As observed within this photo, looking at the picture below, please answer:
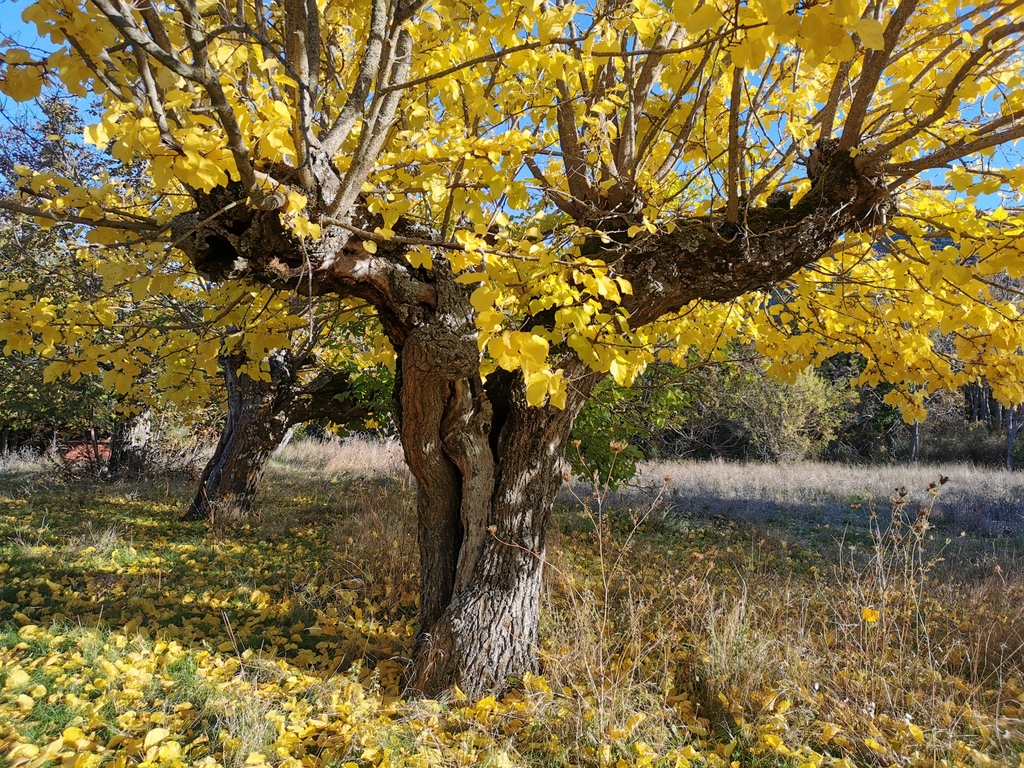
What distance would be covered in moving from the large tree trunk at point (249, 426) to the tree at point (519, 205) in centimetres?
285

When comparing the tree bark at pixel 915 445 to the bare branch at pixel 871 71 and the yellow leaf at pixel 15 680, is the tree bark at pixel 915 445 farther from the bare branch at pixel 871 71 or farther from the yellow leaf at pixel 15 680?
the yellow leaf at pixel 15 680

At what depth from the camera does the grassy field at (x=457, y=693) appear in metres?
2.22

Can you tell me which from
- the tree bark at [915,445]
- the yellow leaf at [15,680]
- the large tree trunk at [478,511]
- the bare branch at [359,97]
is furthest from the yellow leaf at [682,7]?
the tree bark at [915,445]

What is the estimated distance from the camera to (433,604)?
2908mm

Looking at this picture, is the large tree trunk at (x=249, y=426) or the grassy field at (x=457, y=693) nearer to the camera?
the grassy field at (x=457, y=693)

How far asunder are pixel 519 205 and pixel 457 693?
86.2 inches

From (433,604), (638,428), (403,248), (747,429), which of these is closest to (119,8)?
(403,248)

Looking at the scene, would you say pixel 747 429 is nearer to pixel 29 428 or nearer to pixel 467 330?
pixel 467 330

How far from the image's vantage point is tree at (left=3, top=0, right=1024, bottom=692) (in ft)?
5.37

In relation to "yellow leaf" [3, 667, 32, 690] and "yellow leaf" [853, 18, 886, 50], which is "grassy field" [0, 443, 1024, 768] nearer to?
"yellow leaf" [3, 667, 32, 690]

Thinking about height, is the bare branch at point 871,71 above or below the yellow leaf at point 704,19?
above

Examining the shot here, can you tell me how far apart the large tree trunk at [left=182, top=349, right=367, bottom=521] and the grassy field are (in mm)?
589

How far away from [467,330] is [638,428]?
148 inches

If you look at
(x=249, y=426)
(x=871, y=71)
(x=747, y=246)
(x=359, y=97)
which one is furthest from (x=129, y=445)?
(x=871, y=71)
